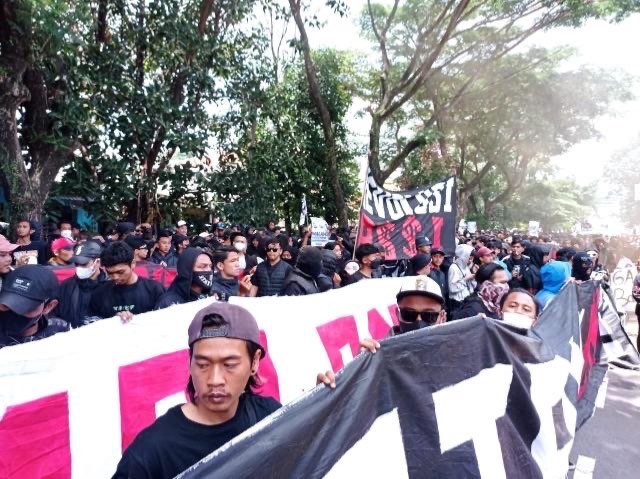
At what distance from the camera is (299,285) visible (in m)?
4.99

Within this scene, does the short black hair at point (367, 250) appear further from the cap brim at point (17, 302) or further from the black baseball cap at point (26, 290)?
the cap brim at point (17, 302)

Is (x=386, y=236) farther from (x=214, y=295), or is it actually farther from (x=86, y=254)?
(x=86, y=254)

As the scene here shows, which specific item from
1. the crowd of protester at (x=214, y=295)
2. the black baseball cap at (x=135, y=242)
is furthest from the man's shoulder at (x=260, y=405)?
the black baseball cap at (x=135, y=242)

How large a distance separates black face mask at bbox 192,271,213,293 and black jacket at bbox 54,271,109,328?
0.81 meters

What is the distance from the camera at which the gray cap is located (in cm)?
169

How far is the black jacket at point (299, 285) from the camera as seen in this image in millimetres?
4961

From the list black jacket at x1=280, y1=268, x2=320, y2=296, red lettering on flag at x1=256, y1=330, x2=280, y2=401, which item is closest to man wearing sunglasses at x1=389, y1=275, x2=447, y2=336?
red lettering on flag at x1=256, y1=330, x2=280, y2=401

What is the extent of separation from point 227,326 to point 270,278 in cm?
410

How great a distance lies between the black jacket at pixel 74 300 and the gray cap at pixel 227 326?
276cm

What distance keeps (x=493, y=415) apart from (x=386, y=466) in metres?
Result: 0.79

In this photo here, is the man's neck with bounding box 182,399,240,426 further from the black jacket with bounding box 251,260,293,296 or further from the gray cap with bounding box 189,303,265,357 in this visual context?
the black jacket with bounding box 251,260,293,296

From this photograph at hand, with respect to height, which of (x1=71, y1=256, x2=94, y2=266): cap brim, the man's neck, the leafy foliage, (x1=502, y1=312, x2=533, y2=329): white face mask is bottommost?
(x1=502, y1=312, x2=533, y2=329): white face mask

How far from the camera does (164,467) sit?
155 cm

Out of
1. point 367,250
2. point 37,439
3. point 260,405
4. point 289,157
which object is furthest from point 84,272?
point 289,157
